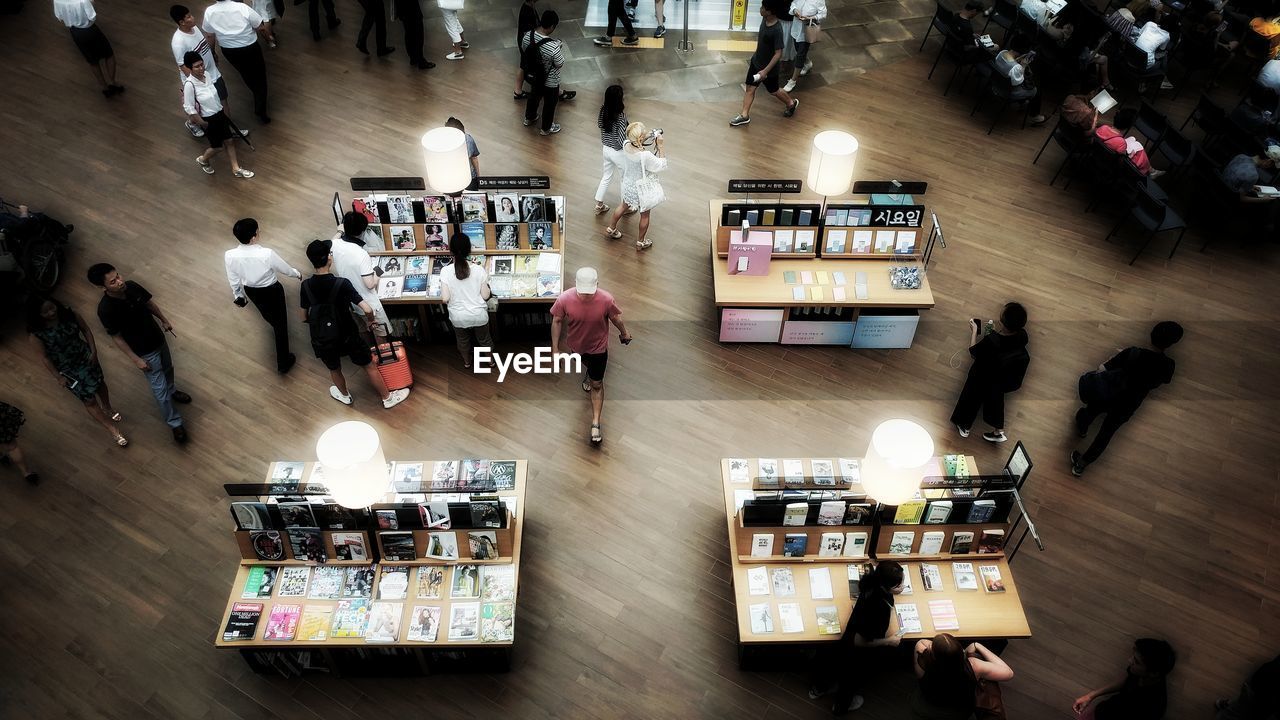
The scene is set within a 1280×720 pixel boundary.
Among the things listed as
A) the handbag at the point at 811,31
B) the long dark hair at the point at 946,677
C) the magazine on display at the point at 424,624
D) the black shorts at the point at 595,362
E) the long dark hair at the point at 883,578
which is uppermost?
the handbag at the point at 811,31

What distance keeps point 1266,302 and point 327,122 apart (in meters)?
10.4

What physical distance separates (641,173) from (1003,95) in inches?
191

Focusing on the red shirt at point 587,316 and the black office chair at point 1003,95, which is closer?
the red shirt at point 587,316

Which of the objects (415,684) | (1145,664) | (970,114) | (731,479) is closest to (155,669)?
(415,684)

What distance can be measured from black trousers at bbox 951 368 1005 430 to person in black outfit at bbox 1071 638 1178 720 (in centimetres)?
269

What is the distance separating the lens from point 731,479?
21.5 ft

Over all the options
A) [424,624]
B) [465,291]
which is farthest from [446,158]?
[424,624]

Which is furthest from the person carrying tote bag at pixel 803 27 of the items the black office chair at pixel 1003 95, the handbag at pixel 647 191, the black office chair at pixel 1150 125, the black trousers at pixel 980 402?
the black trousers at pixel 980 402

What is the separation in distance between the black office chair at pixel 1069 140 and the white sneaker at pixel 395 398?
7416 millimetres

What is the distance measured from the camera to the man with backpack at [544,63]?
984 centimetres

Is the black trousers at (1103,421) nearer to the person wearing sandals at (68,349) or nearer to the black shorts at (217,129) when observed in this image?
the person wearing sandals at (68,349)

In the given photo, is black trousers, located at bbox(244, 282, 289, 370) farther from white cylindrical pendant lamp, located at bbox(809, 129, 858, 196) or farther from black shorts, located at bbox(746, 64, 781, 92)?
black shorts, located at bbox(746, 64, 781, 92)

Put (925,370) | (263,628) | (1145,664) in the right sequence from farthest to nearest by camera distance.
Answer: (925,370)
(263,628)
(1145,664)

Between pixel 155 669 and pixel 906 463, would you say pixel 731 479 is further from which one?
pixel 155 669
